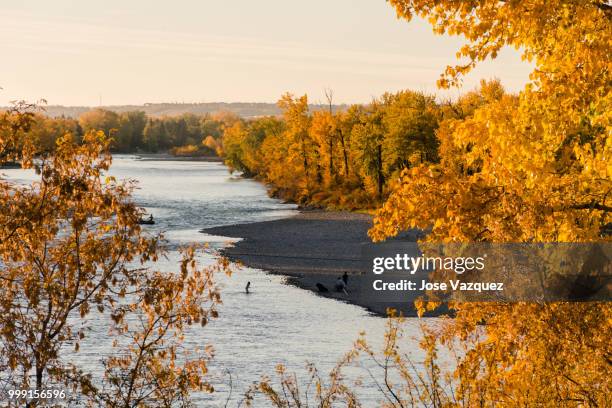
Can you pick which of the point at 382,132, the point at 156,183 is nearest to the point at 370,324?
the point at 382,132

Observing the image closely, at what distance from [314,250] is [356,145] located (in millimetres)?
31273

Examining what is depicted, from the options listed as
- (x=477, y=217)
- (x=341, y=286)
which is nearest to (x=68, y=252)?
(x=477, y=217)

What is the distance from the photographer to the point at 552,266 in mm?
11594

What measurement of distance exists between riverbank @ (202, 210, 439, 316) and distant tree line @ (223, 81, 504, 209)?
751 cm

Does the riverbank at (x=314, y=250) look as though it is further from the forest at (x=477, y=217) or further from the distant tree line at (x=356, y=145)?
the forest at (x=477, y=217)

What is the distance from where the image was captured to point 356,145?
295ft

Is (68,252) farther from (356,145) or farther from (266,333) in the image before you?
(356,145)

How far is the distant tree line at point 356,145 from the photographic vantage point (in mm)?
85062

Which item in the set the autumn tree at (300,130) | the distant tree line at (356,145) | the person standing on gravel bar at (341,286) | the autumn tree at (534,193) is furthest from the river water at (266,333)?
the autumn tree at (300,130)

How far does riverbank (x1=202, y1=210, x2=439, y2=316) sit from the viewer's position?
47003 mm

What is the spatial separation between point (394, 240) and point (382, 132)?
2615 cm

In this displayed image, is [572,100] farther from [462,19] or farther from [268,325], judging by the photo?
[268,325]

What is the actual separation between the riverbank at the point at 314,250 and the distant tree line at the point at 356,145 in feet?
24.6

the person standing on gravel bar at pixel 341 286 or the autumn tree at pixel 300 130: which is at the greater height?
the autumn tree at pixel 300 130
